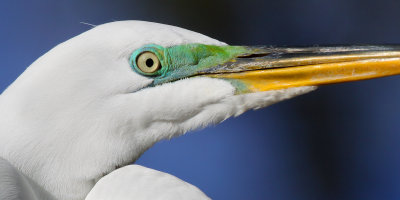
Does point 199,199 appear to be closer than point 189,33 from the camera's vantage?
Yes

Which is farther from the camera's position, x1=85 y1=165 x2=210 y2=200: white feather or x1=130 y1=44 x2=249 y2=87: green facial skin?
x1=130 y1=44 x2=249 y2=87: green facial skin

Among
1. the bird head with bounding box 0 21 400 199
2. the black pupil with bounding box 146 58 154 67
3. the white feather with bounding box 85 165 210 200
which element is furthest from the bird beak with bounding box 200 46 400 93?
the white feather with bounding box 85 165 210 200

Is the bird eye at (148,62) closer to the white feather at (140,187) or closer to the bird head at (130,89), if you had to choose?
the bird head at (130,89)

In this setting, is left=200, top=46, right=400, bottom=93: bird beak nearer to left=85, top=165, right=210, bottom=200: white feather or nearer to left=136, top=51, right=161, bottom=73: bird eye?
left=136, top=51, right=161, bottom=73: bird eye

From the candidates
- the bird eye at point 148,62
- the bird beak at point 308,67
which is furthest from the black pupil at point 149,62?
the bird beak at point 308,67

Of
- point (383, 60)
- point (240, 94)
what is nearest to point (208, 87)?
point (240, 94)

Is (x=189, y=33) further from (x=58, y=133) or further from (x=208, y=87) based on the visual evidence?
(x=58, y=133)

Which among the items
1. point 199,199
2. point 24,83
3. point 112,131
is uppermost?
point 24,83
